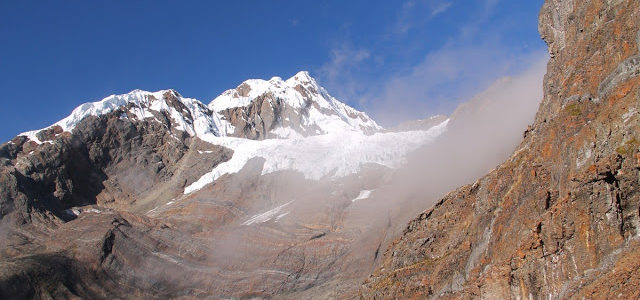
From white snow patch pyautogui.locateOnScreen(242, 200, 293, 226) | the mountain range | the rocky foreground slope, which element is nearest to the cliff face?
the mountain range

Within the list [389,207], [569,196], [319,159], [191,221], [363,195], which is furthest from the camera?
[319,159]

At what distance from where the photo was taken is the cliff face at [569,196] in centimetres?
2894

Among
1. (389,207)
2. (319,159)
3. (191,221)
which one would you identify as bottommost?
(389,207)

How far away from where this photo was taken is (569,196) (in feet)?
107

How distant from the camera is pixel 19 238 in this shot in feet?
470

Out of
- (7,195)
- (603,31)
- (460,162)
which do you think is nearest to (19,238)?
(7,195)

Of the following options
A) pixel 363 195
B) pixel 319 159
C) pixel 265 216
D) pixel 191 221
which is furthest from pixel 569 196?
pixel 319 159

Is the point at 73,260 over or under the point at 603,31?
over

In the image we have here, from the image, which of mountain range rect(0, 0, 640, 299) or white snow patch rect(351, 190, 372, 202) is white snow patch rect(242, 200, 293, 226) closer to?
mountain range rect(0, 0, 640, 299)

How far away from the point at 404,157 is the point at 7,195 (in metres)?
108

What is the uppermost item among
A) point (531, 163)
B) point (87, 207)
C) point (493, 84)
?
point (87, 207)

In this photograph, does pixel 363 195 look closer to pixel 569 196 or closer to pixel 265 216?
pixel 265 216

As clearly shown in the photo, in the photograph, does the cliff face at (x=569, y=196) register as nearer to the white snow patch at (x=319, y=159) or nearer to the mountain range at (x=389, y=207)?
the mountain range at (x=389, y=207)

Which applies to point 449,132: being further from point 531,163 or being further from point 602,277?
point 602,277
